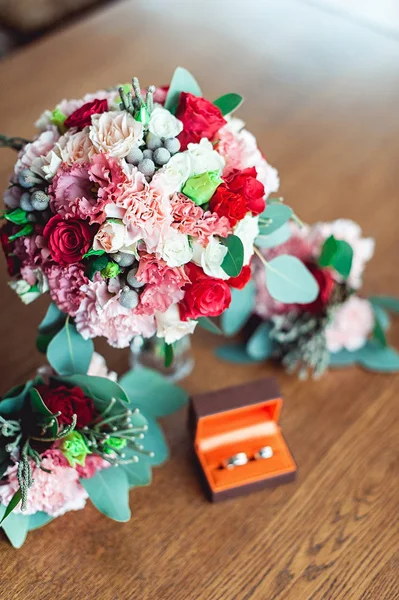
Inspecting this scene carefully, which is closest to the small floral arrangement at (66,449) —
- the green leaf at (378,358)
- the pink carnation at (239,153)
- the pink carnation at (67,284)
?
the pink carnation at (67,284)

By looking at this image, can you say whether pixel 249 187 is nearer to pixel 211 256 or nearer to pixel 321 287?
pixel 211 256

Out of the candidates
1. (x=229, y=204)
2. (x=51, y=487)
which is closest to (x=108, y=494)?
(x=51, y=487)

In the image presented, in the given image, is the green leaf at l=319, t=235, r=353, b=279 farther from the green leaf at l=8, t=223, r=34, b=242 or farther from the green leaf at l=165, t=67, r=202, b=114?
the green leaf at l=8, t=223, r=34, b=242

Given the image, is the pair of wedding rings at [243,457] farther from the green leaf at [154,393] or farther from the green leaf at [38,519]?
the green leaf at [38,519]

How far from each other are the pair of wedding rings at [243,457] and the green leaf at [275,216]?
31 centimetres

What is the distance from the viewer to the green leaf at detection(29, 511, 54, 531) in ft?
2.65

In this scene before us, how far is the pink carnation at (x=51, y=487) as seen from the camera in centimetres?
73

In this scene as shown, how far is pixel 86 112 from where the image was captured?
0.73 m

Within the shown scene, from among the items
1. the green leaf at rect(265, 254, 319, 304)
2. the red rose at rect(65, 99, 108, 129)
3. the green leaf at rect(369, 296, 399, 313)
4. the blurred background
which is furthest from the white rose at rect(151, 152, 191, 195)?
the blurred background

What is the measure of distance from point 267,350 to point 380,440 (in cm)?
23

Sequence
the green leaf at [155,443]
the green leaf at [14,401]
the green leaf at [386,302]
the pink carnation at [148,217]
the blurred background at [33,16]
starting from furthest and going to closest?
the blurred background at [33,16] → the green leaf at [386,302] → the green leaf at [155,443] → the green leaf at [14,401] → the pink carnation at [148,217]

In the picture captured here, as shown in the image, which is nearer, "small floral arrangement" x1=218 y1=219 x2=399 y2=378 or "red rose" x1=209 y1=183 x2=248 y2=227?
"red rose" x1=209 y1=183 x2=248 y2=227

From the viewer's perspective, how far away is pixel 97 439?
76cm

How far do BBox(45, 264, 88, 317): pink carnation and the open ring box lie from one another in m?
0.24
